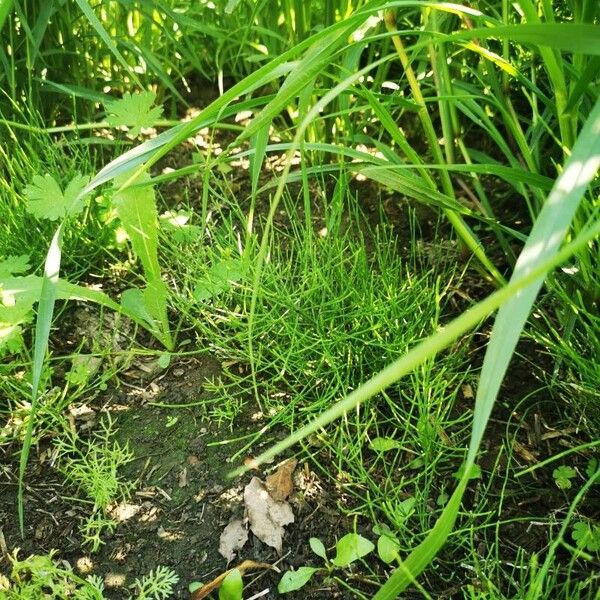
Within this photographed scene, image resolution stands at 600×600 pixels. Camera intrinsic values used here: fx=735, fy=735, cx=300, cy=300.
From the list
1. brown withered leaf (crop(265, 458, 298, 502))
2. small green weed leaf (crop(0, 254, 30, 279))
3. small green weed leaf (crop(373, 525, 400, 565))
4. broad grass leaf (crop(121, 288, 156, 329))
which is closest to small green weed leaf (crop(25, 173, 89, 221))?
small green weed leaf (crop(0, 254, 30, 279))

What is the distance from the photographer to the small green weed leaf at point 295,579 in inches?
48.3

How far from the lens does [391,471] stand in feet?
4.33

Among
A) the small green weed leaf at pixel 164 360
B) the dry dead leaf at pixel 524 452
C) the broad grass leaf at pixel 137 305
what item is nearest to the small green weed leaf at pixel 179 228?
the broad grass leaf at pixel 137 305

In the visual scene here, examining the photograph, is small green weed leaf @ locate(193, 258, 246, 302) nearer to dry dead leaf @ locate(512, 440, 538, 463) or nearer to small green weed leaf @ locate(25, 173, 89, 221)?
small green weed leaf @ locate(25, 173, 89, 221)

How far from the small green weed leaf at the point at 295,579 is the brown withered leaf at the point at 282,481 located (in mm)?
139

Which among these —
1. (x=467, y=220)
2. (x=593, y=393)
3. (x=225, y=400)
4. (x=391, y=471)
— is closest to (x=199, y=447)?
(x=225, y=400)

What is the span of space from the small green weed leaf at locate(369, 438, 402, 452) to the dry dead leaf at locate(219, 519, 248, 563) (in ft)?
0.90

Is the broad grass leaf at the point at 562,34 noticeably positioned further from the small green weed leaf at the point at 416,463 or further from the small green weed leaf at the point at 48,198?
the small green weed leaf at the point at 48,198

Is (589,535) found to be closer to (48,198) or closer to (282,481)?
(282,481)

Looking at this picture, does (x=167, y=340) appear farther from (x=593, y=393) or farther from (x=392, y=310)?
(x=593, y=393)

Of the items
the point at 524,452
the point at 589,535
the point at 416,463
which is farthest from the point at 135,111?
the point at 589,535

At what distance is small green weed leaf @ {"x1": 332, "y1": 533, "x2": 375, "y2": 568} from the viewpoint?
1.22 m

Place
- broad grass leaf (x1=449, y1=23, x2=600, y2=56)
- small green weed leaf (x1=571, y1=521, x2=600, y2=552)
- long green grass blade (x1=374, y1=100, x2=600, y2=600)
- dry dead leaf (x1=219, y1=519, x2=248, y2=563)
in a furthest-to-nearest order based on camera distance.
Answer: dry dead leaf (x1=219, y1=519, x2=248, y2=563), small green weed leaf (x1=571, y1=521, x2=600, y2=552), broad grass leaf (x1=449, y1=23, x2=600, y2=56), long green grass blade (x1=374, y1=100, x2=600, y2=600)

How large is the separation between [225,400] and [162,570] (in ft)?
1.19
